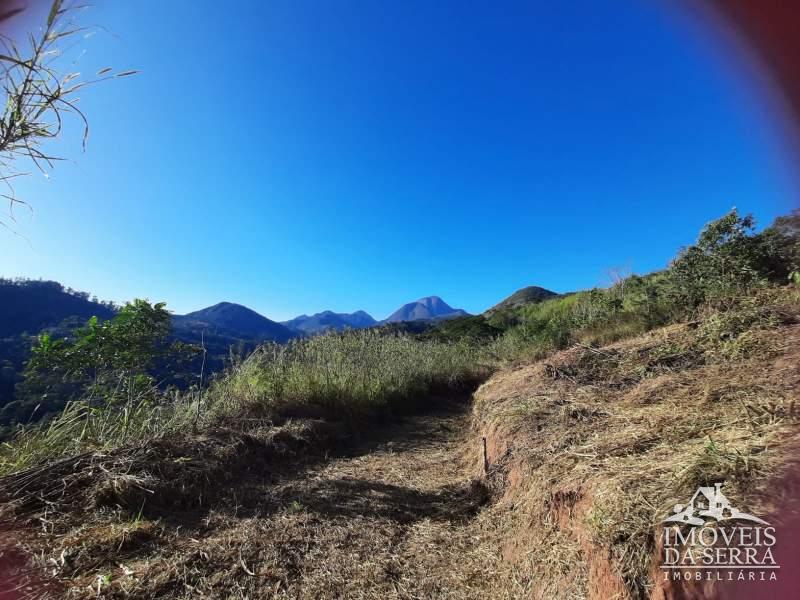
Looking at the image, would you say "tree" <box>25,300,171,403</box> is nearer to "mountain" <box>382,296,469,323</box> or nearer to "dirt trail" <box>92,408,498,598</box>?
"dirt trail" <box>92,408,498,598</box>

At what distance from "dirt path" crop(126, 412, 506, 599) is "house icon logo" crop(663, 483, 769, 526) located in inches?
51.3

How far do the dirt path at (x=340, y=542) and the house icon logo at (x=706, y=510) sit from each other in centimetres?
130

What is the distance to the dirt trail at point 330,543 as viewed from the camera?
208 centimetres

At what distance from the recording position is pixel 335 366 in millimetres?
6754

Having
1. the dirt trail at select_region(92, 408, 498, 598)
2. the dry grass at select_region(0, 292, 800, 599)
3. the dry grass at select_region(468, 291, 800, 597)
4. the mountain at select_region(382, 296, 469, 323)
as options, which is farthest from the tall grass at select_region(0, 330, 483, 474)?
the mountain at select_region(382, 296, 469, 323)

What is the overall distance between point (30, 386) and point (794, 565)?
5933 millimetres

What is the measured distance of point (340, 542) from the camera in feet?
8.45

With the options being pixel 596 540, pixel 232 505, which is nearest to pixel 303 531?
pixel 232 505

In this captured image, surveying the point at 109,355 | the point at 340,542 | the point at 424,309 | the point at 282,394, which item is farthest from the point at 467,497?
the point at 424,309

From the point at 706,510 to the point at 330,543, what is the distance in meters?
2.25

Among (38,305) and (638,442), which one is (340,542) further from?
(38,305)

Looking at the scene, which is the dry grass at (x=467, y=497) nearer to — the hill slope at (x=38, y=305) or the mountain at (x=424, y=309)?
the hill slope at (x=38, y=305)

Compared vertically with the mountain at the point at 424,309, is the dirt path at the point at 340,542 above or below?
below

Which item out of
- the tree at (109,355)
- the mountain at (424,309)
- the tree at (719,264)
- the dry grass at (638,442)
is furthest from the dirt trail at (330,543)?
the mountain at (424,309)
